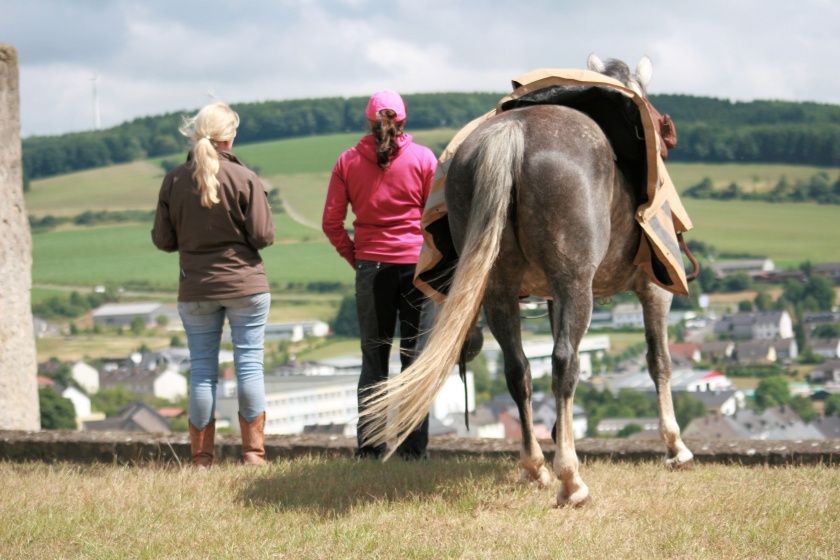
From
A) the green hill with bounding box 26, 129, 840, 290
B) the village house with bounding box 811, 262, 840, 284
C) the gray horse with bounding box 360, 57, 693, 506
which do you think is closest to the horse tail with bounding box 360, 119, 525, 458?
the gray horse with bounding box 360, 57, 693, 506

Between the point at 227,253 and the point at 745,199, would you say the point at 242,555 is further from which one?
the point at 745,199

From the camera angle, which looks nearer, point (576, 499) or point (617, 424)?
point (576, 499)

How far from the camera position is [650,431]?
69938mm

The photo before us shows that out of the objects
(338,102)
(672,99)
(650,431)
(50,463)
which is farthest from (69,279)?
(50,463)

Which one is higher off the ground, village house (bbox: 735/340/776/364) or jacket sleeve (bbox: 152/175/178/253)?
jacket sleeve (bbox: 152/175/178/253)

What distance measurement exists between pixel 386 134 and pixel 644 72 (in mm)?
1583

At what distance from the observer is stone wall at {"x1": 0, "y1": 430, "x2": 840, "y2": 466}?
754 centimetres

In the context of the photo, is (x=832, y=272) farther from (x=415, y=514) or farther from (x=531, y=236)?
(x=415, y=514)

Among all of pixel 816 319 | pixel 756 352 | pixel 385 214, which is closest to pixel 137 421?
pixel 756 352

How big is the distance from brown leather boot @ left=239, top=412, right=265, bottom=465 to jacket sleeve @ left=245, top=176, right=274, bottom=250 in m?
1.08

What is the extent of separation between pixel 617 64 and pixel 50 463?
4.43m

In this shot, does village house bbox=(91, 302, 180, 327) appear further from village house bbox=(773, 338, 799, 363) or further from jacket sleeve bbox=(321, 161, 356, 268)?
jacket sleeve bbox=(321, 161, 356, 268)

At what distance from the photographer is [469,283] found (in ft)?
19.3

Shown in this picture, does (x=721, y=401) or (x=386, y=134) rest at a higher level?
(x=386, y=134)
